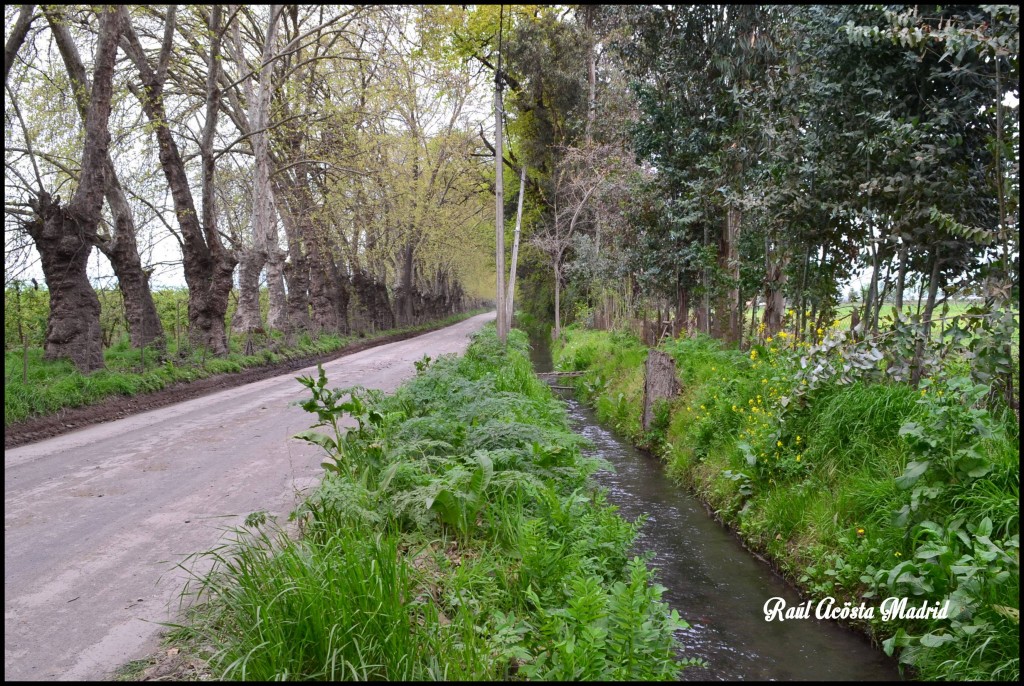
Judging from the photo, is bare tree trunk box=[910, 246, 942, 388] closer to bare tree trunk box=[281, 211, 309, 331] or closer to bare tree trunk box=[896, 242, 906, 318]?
bare tree trunk box=[896, 242, 906, 318]

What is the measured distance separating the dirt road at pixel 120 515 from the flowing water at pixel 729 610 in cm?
350

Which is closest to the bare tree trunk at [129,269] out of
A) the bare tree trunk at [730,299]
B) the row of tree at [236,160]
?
the row of tree at [236,160]

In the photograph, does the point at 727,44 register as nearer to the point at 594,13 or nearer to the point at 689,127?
the point at 689,127

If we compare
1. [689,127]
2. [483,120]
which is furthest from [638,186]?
[483,120]

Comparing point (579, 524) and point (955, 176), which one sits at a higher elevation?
point (955, 176)

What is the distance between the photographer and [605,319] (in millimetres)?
23828

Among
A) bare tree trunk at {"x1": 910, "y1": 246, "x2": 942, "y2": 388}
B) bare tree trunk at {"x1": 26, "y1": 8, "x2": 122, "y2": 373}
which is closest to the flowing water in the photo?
bare tree trunk at {"x1": 910, "y1": 246, "x2": 942, "y2": 388}

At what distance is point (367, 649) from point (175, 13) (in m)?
13.2

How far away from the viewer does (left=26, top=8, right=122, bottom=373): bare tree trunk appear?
10875mm

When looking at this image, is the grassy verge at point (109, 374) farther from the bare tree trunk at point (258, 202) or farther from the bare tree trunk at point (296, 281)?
the bare tree trunk at point (296, 281)

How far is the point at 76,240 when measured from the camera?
11.1 metres

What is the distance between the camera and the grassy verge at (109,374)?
904cm

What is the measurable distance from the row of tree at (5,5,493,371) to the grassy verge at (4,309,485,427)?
0.62 meters

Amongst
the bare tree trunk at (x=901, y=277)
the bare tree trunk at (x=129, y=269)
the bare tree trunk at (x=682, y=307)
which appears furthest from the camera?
the bare tree trunk at (x=682, y=307)
